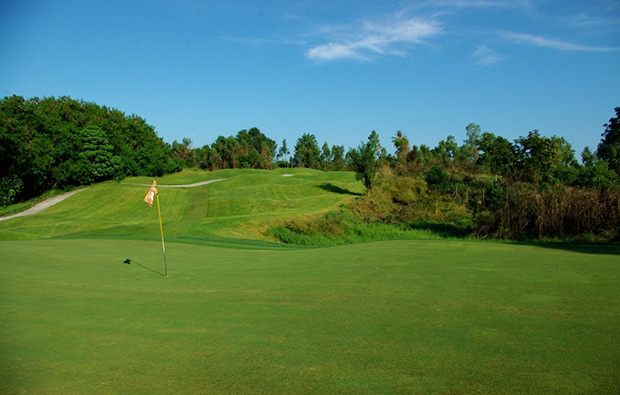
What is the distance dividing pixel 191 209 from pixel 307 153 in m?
75.1

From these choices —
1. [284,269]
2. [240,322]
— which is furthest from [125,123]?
[240,322]

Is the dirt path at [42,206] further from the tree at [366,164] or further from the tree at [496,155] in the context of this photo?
the tree at [496,155]

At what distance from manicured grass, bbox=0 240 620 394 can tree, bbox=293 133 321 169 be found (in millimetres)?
104095

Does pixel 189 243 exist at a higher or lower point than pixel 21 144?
lower

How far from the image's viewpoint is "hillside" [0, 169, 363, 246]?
102ft

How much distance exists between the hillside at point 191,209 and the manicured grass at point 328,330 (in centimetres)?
1621

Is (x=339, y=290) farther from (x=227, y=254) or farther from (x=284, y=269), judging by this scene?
(x=227, y=254)

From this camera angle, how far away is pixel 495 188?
40.2 meters

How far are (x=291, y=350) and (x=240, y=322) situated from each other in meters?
1.74

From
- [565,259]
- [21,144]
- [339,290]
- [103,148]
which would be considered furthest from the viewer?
[103,148]

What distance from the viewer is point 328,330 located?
6336mm

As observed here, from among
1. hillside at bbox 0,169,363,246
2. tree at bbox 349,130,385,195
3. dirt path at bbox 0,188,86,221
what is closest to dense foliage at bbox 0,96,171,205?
dirt path at bbox 0,188,86,221

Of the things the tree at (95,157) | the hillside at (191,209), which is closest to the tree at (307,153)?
the hillside at (191,209)

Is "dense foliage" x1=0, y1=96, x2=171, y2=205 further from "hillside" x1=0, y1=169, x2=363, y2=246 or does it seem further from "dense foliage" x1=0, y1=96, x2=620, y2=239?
"hillside" x1=0, y1=169, x2=363, y2=246
